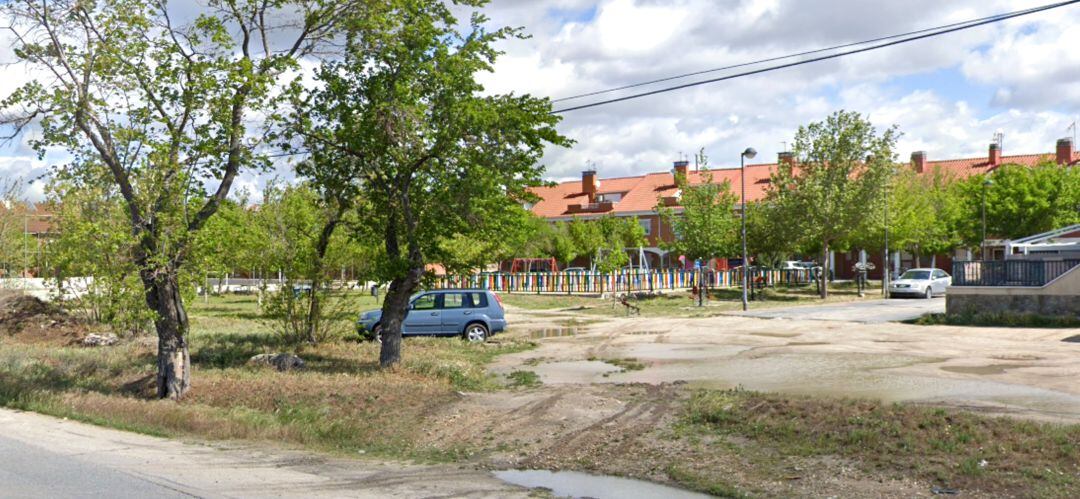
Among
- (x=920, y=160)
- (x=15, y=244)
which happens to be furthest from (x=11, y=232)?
(x=920, y=160)

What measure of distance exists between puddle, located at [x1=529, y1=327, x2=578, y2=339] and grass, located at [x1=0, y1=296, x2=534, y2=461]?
15.6 ft

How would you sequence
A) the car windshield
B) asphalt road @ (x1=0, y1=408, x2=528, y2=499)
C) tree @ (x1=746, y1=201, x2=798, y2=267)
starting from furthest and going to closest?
tree @ (x1=746, y1=201, x2=798, y2=267), the car windshield, asphalt road @ (x1=0, y1=408, x2=528, y2=499)

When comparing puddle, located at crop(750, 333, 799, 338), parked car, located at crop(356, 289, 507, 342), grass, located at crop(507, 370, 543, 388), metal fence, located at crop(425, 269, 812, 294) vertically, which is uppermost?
metal fence, located at crop(425, 269, 812, 294)

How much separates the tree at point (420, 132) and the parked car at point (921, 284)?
31977mm

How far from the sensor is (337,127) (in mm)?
16672

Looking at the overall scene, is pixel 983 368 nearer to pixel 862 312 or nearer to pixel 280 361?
pixel 280 361

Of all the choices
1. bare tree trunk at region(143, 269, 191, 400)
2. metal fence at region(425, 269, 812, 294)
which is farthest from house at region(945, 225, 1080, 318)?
bare tree trunk at region(143, 269, 191, 400)

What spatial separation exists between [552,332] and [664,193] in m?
51.6

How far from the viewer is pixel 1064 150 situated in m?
71.4

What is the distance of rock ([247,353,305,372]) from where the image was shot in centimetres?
1750

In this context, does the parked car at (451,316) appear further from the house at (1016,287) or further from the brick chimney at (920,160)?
the brick chimney at (920,160)

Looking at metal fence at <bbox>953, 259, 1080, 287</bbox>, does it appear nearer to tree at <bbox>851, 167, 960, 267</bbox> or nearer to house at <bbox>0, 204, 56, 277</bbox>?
tree at <bbox>851, 167, 960, 267</bbox>

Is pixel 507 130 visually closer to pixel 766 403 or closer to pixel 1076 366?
pixel 766 403

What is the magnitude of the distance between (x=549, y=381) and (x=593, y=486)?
23.1 feet
